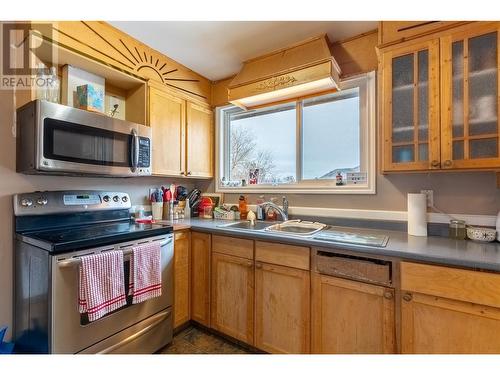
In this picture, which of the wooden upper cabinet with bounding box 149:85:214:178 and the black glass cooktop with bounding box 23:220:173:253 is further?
the wooden upper cabinet with bounding box 149:85:214:178

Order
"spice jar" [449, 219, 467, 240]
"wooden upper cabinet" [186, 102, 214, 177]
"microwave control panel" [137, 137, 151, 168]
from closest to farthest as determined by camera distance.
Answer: "spice jar" [449, 219, 467, 240]
"microwave control panel" [137, 137, 151, 168]
"wooden upper cabinet" [186, 102, 214, 177]

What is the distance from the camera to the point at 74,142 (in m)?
1.53

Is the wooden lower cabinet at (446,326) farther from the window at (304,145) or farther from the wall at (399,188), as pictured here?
the window at (304,145)

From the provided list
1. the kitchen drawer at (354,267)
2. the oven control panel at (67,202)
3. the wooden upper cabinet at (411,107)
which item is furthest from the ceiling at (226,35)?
the kitchen drawer at (354,267)

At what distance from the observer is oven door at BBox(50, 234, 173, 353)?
1.24m

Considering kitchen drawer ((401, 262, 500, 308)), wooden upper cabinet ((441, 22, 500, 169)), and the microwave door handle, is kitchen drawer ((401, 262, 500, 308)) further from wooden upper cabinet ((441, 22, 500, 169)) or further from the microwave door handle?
the microwave door handle

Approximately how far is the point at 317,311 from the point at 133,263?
1.18 m

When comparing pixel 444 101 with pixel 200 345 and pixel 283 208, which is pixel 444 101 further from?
pixel 200 345

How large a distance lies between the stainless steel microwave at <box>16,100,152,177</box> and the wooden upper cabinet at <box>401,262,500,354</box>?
191 cm

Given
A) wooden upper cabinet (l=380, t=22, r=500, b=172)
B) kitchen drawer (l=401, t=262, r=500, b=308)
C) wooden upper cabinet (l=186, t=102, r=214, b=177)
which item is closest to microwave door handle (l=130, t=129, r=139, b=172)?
wooden upper cabinet (l=186, t=102, r=214, b=177)

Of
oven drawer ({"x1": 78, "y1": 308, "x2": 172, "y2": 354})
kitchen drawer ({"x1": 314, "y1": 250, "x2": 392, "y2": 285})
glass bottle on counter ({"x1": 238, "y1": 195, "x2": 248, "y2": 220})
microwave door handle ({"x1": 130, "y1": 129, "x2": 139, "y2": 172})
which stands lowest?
oven drawer ({"x1": 78, "y1": 308, "x2": 172, "y2": 354})

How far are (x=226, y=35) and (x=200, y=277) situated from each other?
6.37 feet
